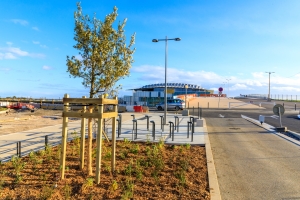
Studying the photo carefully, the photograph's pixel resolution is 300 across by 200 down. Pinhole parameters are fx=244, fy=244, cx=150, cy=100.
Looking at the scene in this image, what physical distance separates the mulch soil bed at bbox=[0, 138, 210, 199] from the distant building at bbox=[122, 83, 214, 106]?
39.5 metres

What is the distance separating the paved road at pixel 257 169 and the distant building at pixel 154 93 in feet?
119

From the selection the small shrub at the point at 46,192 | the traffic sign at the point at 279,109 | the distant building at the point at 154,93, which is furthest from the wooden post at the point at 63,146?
the distant building at the point at 154,93

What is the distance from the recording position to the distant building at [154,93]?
53219 millimetres

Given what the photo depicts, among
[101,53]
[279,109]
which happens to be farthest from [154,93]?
[101,53]

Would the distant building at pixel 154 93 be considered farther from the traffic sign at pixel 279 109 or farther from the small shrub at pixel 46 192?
the small shrub at pixel 46 192

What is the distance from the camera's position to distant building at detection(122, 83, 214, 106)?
5322 centimetres

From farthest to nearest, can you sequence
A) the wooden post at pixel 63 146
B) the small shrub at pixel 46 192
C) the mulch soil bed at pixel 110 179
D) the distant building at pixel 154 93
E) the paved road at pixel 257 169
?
the distant building at pixel 154 93, the wooden post at pixel 63 146, the paved road at pixel 257 169, the mulch soil bed at pixel 110 179, the small shrub at pixel 46 192

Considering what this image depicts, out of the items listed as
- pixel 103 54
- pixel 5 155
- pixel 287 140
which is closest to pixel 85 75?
pixel 103 54

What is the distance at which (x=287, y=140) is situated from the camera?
11.5 metres

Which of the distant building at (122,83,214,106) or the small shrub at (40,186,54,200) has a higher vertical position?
the distant building at (122,83,214,106)

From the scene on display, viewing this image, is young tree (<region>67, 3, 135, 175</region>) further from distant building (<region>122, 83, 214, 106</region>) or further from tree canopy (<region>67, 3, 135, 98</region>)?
distant building (<region>122, 83, 214, 106</region>)

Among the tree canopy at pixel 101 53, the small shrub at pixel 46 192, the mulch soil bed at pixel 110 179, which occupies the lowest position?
the mulch soil bed at pixel 110 179

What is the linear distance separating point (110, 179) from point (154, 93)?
59.8 m

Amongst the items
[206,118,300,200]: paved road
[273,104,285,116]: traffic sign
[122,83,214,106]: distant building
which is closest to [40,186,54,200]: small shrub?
[206,118,300,200]: paved road
